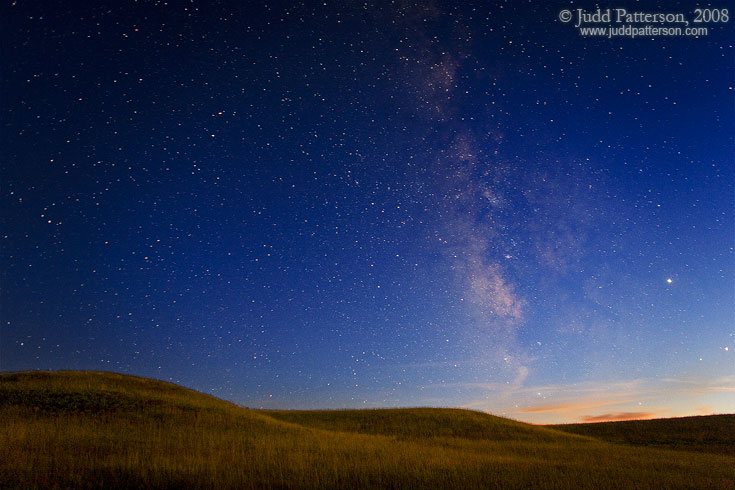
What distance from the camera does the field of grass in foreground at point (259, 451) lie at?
14523mm

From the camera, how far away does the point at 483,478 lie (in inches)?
626

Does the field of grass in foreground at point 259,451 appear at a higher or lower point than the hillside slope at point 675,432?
higher

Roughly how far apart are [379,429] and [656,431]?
21289 mm

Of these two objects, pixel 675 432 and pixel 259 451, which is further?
pixel 675 432

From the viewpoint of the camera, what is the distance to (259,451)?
60.4ft

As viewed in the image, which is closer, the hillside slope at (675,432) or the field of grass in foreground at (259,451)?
the field of grass in foreground at (259,451)

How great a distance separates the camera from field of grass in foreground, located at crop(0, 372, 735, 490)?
14.5 metres

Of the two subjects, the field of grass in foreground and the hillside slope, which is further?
the hillside slope

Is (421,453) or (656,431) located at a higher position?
(421,453)

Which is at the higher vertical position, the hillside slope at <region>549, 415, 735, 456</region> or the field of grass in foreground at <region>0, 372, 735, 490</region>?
the field of grass in foreground at <region>0, 372, 735, 490</region>

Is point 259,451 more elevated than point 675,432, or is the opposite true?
point 259,451

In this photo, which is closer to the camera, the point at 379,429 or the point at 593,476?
the point at 593,476

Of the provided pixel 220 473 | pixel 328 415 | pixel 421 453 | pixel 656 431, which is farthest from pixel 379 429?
pixel 656 431

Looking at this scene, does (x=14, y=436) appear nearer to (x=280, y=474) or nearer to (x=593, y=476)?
(x=280, y=474)
